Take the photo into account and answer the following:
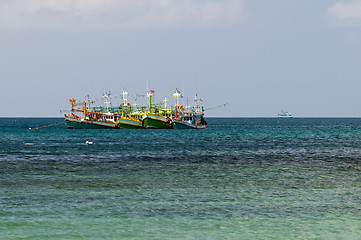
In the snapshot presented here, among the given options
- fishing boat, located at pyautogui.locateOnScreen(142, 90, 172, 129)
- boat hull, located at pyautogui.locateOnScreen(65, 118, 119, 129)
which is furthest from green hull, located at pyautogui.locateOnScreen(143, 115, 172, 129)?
boat hull, located at pyautogui.locateOnScreen(65, 118, 119, 129)

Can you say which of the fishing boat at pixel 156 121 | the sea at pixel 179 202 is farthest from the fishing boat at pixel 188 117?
the sea at pixel 179 202

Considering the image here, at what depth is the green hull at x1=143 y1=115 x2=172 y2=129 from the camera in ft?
599

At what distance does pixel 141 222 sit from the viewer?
75.5ft

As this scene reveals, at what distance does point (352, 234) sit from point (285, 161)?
34.8 meters

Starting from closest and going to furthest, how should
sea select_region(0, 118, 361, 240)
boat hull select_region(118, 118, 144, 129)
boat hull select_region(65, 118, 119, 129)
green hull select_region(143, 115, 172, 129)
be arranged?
sea select_region(0, 118, 361, 240) < green hull select_region(143, 115, 172, 129) < boat hull select_region(118, 118, 144, 129) < boat hull select_region(65, 118, 119, 129)

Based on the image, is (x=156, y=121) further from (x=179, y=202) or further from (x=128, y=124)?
(x=179, y=202)

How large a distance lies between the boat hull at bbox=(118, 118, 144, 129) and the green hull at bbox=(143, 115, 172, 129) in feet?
18.9

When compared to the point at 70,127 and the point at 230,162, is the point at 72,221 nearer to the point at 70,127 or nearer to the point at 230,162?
the point at 230,162

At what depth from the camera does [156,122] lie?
183 meters

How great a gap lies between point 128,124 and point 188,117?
21.4 meters

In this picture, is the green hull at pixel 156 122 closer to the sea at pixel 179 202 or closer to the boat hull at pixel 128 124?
the boat hull at pixel 128 124

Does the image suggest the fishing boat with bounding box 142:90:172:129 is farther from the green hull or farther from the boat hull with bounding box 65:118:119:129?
the boat hull with bounding box 65:118:119:129

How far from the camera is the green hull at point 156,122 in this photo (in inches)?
7185

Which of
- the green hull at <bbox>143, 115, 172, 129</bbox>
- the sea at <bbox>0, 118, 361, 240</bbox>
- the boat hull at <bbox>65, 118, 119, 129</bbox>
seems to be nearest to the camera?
the sea at <bbox>0, 118, 361, 240</bbox>
